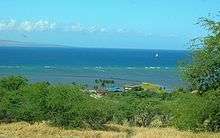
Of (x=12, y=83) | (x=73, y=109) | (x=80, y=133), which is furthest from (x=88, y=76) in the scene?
(x=80, y=133)

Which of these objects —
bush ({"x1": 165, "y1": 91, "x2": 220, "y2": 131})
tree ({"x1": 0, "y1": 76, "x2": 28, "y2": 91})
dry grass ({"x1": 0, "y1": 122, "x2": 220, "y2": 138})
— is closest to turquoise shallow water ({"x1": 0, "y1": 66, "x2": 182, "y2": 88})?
tree ({"x1": 0, "y1": 76, "x2": 28, "y2": 91})

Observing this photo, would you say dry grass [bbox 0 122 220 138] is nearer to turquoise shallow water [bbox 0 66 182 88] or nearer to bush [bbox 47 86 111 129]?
bush [bbox 47 86 111 129]

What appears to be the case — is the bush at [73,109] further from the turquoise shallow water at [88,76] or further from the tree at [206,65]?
the turquoise shallow water at [88,76]

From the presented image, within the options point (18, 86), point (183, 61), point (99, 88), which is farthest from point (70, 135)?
point (99, 88)

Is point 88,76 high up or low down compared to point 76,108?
down

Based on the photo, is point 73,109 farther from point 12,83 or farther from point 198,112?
point 12,83

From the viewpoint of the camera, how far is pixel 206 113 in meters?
30.1

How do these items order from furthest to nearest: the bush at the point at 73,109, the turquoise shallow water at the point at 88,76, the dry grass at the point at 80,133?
the turquoise shallow water at the point at 88,76, the bush at the point at 73,109, the dry grass at the point at 80,133

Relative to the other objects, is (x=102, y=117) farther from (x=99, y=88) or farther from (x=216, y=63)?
(x=99, y=88)

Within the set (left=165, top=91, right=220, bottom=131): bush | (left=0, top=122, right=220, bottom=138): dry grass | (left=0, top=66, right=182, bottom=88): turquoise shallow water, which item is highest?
(left=165, top=91, right=220, bottom=131): bush

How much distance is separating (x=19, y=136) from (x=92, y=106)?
7.46 m

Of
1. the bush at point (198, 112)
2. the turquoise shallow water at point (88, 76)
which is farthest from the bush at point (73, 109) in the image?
the turquoise shallow water at point (88, 76)

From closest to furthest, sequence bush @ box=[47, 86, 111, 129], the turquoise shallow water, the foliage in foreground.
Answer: the foliage in foreground
bush @ box=[47, 86, 111, 129]
the turquoise shallow water

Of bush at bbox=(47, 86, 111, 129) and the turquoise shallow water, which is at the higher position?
bush at bbox=(47, 86, 111, 129)
